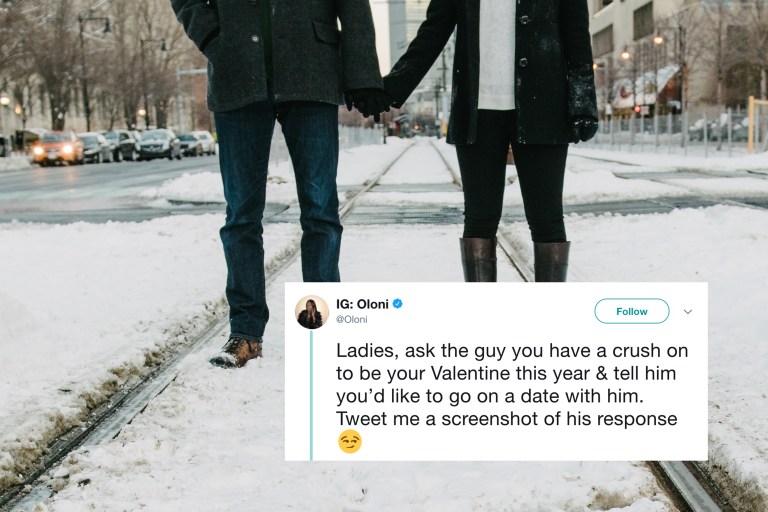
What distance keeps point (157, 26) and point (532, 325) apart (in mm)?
81822

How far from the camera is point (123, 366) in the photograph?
3.46 metres

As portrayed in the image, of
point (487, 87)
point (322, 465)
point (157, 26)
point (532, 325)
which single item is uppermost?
Answer: point (157, 26)

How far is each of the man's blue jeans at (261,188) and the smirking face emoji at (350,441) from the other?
1.45 m

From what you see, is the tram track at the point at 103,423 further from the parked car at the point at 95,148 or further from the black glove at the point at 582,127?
the parked car at the point at 95,148

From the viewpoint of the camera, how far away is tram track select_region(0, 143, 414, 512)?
7.69 ft

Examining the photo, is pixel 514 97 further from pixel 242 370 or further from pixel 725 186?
pixel 725 186

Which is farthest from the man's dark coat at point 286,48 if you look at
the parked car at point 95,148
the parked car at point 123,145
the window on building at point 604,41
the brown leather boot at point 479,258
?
the window on building at point 604,41

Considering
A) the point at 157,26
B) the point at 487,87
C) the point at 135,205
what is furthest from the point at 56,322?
the point at 157,26

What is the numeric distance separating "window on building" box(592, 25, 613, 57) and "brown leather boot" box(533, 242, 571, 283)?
253ft

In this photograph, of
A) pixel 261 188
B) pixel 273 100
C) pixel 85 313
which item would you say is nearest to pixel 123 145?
pixel 85 313

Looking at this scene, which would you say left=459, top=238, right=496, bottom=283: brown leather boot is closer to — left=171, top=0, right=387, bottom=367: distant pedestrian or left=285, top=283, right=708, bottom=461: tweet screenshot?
left=171, top=0, right=387, bottom=367: distant pedestrian

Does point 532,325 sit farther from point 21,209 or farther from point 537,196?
point 21,209

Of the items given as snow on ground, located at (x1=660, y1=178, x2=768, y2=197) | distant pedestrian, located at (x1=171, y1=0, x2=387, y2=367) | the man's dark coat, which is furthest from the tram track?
snow on ground, located at (x1=660, y1=178, x2=768, y2=197)

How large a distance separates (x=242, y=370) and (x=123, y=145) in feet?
150
